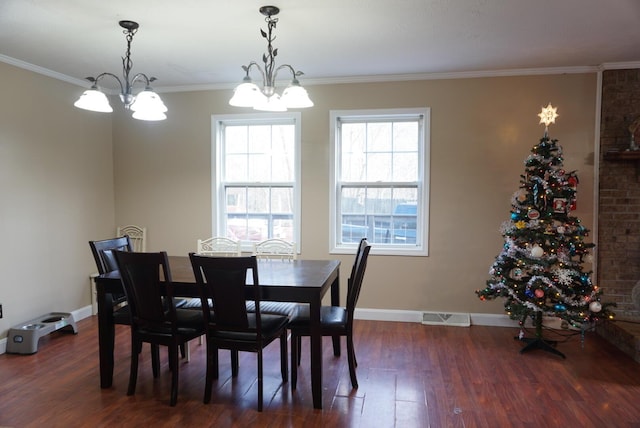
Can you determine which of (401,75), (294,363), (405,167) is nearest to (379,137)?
(405,167)

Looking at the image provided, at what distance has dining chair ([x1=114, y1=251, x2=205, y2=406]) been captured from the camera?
101 inches

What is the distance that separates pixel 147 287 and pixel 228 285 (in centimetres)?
55

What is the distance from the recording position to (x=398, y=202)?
173 inches

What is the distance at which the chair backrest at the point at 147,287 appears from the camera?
255cm

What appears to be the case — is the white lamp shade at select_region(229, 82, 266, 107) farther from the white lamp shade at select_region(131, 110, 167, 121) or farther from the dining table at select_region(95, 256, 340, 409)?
the dining table at select_region(95, 256, 340, 409)

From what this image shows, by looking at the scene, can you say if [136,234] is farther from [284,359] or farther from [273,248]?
[284,359]

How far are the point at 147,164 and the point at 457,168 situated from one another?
335cm

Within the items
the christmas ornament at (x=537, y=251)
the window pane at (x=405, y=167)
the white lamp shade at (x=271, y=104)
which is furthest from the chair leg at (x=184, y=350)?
the christmas ornament at (x=537, y=251)

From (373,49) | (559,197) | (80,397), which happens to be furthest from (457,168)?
(80,397)

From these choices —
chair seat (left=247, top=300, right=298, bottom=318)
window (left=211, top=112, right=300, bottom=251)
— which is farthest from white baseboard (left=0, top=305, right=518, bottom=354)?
chair seat (left=247, top=300, right=298, bottom=318)

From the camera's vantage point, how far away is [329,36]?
10.5 ft

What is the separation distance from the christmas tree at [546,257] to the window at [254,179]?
6.98ft

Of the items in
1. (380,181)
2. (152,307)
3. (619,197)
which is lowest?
(152,307)

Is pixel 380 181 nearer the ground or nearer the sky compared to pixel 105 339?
nearer the sky
